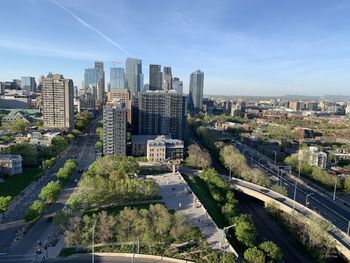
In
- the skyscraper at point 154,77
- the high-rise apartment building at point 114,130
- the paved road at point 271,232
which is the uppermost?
the skyscraper at point 154,77

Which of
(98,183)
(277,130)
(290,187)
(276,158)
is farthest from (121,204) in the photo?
(277,130)

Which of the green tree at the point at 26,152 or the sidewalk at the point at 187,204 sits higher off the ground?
the green tree at the point at 26,152

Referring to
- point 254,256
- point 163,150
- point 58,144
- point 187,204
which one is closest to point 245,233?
point 254,256

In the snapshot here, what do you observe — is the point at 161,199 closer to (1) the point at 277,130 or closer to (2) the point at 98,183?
(2) the point at 98,183

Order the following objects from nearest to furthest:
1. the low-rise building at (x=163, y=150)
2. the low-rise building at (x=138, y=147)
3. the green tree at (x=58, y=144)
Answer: the low-rise building at (x=163, y=150), the green tree at (x=58, y=144), the low-rise building at (x=138, y=147)

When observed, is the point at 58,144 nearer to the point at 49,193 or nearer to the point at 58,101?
the point at 58,101

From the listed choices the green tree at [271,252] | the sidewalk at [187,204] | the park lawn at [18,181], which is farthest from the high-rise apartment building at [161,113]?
the green tree at [271,252]

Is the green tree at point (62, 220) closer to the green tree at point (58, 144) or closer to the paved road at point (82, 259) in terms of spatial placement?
the paved road at point (82, 259)
